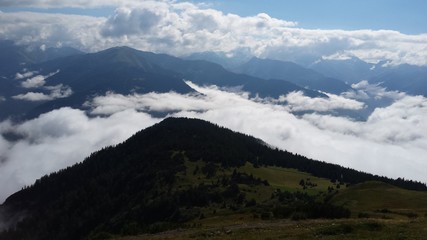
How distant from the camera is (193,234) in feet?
183

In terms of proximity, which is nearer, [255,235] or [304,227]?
[255,235]

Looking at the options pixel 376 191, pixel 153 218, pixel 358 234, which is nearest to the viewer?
pixel 358 234

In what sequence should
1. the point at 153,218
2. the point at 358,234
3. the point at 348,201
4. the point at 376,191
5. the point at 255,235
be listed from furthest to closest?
the point at 153,218 < the point at 376,191 < the point at 348,201 < the point at 255,235 < the point at 358,234

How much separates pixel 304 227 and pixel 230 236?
377 inches

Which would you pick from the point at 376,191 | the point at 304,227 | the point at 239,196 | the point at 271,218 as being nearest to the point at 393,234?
the point at 304,227

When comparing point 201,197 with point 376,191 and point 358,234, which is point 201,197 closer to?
point 376,191

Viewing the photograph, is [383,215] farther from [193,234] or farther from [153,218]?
[153,218]

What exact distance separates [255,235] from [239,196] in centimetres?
14561

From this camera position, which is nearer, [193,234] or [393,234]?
[393,234]

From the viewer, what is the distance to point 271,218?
66.8m

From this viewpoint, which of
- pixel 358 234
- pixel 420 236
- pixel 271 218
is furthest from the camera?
pixel 271 218

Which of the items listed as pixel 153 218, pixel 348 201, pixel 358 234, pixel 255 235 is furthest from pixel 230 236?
pixel 153 218

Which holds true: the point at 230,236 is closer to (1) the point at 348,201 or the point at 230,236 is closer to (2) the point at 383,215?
(2) the point at 383,215

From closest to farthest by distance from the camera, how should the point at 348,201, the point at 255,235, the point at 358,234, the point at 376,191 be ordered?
1. the point at 358,234
2. the point at 255,235
3. the point at 348,201
4. the point at 376,191
